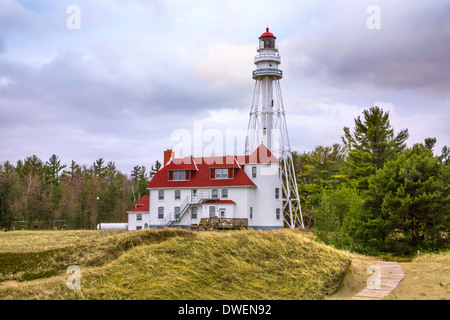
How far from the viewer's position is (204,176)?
52594mm

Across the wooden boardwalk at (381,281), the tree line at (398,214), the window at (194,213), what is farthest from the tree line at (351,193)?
the window at (194,213)

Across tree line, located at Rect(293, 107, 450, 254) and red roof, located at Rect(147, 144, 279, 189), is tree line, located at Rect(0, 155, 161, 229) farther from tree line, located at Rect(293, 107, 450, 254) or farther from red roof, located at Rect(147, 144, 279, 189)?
tree line, located at Rect(293, 107, 450, 254)

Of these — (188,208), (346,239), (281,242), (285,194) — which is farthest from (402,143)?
(281,242)

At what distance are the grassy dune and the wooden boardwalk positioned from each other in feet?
3.21

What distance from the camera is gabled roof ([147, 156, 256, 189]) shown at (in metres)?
50.2

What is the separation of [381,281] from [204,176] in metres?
A: 37.2

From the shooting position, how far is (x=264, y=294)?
14258 millimetres

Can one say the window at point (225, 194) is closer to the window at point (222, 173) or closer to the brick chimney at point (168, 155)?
the window at point (222, 173)

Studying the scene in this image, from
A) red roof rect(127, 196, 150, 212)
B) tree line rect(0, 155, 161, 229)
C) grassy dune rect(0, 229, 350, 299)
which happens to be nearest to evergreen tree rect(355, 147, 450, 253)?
grassy dune rect(0, 229, 350, 299)

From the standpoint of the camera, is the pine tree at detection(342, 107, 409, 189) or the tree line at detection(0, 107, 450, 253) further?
the pine tree at detection(342, 107, 409, 189)

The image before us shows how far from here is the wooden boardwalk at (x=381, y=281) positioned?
1452 cm

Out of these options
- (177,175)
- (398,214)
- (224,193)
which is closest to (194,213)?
(224,193)

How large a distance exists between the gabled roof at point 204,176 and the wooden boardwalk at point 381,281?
30.8m

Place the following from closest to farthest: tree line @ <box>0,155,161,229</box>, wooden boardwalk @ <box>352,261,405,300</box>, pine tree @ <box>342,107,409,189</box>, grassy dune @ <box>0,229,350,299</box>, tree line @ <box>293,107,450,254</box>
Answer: grassy dune @ <box>0,229,350,299</box>, wooden boardwalk @ <box>352,261,405,300</box>, tree line @ <box>293,107,450,254</box>, pine tree @ <box>342,107,409,189</box>, tree line @ <box>0,155,161,229</box>
